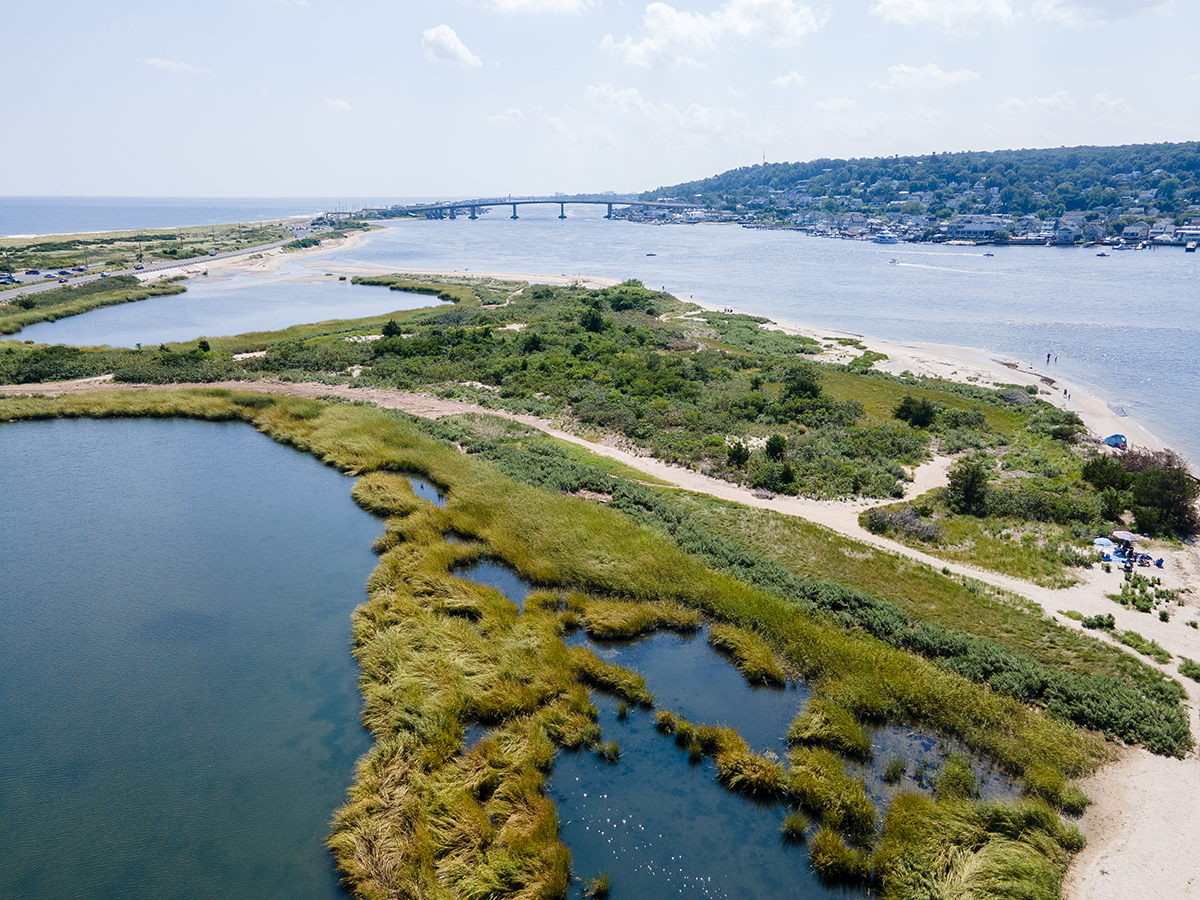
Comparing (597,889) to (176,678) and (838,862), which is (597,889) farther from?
(176,678)

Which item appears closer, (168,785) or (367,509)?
(168,785)

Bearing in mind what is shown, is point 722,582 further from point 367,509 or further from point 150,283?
point 150,283

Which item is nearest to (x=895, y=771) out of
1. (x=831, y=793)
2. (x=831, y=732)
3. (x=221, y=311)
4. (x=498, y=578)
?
(x=831, y=732)

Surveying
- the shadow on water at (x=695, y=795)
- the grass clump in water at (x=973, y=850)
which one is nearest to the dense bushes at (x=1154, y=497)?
the shadow on water at (x=695, y=795)

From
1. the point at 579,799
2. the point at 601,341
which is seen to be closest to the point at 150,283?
the point at 601,341

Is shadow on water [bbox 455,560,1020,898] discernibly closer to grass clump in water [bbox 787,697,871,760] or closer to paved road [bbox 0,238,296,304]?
grass clump in water [bbox 787,697,871,760]

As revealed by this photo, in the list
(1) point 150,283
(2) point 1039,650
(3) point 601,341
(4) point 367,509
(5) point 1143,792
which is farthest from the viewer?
(1) point 150,283
